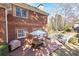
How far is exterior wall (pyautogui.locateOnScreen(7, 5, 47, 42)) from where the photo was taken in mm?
3066

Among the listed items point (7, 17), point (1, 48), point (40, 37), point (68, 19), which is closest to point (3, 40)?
point (1, 48)

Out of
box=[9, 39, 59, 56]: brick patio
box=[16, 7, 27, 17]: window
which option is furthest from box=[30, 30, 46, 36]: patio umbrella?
box=[16, 7, 27, 17]: window

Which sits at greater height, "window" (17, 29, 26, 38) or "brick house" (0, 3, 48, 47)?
"brick house" (0, 3, 48, 47)

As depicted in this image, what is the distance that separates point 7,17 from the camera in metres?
3.05

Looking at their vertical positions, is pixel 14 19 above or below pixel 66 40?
above

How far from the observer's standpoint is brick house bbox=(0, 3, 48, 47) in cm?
306

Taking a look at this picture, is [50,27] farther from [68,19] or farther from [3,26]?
[3,26]

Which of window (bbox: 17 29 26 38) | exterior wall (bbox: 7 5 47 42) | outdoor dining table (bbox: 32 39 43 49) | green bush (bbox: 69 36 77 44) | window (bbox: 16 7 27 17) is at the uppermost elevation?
window (bbox: 16 7 27 17)

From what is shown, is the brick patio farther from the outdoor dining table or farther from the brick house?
the brick house

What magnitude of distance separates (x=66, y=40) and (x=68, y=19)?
11.8 inches

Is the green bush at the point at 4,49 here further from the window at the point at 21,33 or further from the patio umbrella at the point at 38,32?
the patio umbrella at the point at 38,32

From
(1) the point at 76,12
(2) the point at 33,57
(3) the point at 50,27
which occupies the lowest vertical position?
(2) the point at 33,57

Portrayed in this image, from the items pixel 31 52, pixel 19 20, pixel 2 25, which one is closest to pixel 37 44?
pixel 31 52

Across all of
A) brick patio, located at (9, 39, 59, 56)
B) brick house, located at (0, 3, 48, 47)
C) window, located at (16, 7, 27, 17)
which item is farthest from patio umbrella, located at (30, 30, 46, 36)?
window, located at (16, 7, 27, 17)
